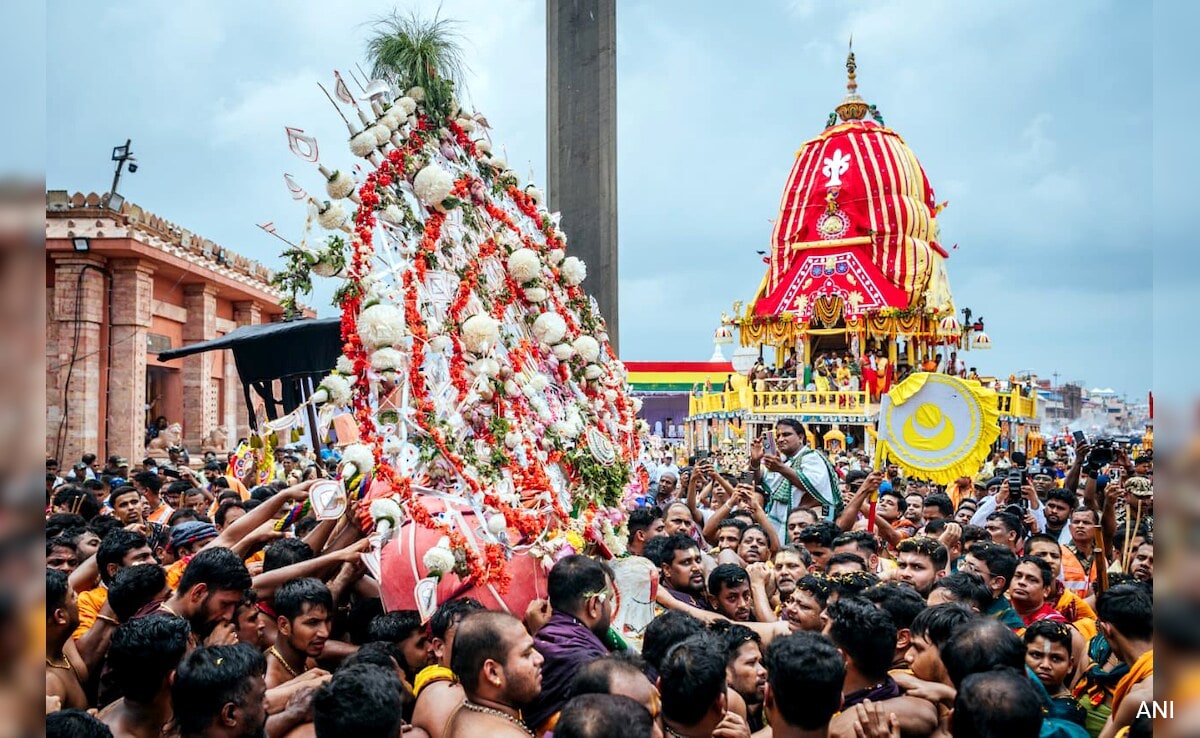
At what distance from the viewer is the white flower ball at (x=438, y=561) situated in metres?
4.56

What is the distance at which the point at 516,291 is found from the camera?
602 cm

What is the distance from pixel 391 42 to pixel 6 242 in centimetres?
531

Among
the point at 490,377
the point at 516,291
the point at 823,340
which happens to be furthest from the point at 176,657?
the point at 823,340

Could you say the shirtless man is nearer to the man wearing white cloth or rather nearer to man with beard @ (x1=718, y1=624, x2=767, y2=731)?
man with beard @ (x1=718, y1=624, x2=767, y2=731)

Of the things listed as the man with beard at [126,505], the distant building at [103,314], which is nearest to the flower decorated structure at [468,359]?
the man with beard at [126,505]

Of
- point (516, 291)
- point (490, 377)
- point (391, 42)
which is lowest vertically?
point (490, 377)

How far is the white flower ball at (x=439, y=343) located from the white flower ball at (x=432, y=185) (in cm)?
88

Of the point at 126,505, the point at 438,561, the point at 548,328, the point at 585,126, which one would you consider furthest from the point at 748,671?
the point at 126,505

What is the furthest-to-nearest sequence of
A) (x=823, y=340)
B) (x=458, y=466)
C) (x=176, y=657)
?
(x=823, y=340)
(x=458, y=466)
(x=176, y=657)

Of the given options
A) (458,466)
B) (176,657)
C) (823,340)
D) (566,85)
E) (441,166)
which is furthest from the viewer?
(823,340)

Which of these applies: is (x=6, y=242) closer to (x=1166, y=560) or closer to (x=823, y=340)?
(x=1166, y=560)

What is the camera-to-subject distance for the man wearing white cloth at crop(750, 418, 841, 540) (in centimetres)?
816

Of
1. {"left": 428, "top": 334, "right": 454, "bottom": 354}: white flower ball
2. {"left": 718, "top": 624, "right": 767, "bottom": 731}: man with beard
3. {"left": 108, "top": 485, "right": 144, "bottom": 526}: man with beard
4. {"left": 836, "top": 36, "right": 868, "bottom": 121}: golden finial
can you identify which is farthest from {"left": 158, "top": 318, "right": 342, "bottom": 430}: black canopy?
{"left": 836, "top": 36, "right": 868, "bottom": 121}: golden finial

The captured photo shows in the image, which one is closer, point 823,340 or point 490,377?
point 490,377
